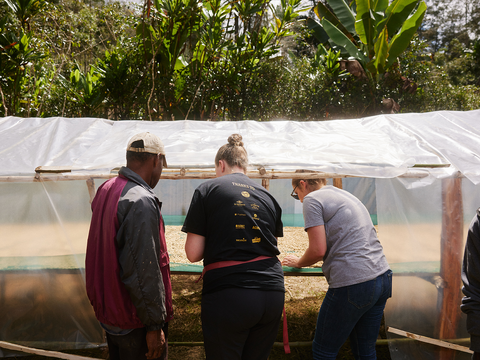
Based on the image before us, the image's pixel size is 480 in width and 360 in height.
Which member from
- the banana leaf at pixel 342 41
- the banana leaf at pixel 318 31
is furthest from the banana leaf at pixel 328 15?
the banana leaf at pixel 342 41

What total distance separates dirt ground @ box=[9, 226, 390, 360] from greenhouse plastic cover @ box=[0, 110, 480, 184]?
5.17 ft

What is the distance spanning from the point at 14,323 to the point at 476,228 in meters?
3.12

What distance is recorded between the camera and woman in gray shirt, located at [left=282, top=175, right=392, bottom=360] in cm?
181

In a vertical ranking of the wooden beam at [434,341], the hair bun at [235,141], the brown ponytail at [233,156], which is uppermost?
the hair bun at [235,141]

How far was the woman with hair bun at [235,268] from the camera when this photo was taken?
1481 millimetres

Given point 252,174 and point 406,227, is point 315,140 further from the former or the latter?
point 406,227

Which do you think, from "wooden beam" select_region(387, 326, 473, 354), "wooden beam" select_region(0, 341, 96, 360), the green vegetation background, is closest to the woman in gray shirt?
"wooden beam" select_region(387, 326, 473, 354)

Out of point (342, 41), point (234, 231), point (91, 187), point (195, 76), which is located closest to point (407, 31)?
point (342, 41)

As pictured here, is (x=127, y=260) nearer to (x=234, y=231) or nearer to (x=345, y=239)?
(x=234, y=231)

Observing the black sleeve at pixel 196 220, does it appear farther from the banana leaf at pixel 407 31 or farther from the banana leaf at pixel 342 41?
the banana leaf at pixel 342 41

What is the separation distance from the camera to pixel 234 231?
1.53 metres

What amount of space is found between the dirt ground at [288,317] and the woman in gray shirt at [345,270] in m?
1.22

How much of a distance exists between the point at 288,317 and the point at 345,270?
190cm

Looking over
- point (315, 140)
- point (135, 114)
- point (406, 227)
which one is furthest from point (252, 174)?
point (135, 114)
